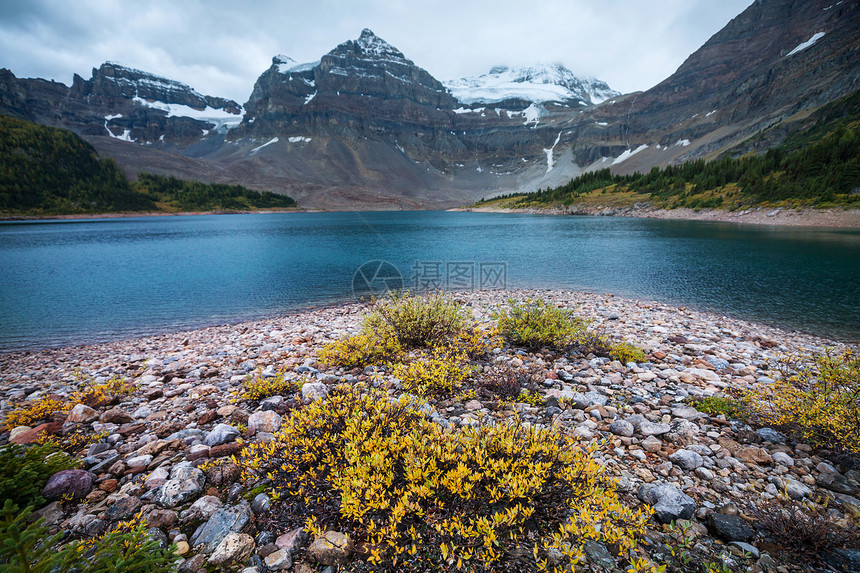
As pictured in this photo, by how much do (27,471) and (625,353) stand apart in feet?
35.6

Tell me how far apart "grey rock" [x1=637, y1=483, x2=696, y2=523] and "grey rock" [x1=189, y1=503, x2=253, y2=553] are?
188 inches

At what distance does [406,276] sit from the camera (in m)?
28.1

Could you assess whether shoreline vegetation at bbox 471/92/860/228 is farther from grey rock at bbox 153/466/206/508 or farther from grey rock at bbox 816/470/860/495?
grey rock at bbox 153/466/206/508

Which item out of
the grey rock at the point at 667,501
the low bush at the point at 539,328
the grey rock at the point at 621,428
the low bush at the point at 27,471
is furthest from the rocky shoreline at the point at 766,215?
the low bush at the point at 27,471

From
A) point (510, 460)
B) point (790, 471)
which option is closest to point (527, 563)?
point (510, 460)

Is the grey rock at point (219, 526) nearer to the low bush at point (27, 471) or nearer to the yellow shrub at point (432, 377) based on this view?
the low bush at point (27, 471)

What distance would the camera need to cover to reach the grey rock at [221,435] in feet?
17.3

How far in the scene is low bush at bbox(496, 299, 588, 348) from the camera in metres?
9.09

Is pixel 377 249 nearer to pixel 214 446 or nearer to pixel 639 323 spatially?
pixel 639 323

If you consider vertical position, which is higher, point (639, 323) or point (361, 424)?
point (361, 424)

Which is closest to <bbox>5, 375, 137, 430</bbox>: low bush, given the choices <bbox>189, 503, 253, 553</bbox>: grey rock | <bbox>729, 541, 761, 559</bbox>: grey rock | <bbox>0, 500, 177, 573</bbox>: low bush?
<bbox>0, 500, 177, 573</bbox>: low bush

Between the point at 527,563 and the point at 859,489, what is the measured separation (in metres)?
4.57

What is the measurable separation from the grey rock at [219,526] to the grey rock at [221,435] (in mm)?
1619

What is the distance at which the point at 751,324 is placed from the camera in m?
14.3
